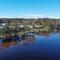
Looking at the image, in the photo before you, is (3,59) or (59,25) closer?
(3,59)

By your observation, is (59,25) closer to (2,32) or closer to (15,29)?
(15,29)

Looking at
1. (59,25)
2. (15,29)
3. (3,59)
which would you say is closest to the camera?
(3,59)

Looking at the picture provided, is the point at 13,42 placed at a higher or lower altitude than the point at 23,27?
lower

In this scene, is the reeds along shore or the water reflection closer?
the water reflection

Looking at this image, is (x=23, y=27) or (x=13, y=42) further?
(x=23, y=27)

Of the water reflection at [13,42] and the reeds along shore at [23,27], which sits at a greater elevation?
the reeds along shore at [23,27]

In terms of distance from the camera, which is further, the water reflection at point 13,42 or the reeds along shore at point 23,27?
the reeds along shore at point 23,27

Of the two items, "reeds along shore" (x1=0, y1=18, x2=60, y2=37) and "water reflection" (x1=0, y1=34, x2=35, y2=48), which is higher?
"reeds along shore" (x1=0, y1=18, x2=60, y2=37)

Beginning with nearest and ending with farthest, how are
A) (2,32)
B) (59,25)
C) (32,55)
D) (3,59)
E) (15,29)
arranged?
(3,59), (32,55), (2,32), (15,29), (59,25)

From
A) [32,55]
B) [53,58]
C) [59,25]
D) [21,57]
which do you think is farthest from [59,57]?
[59,25]
